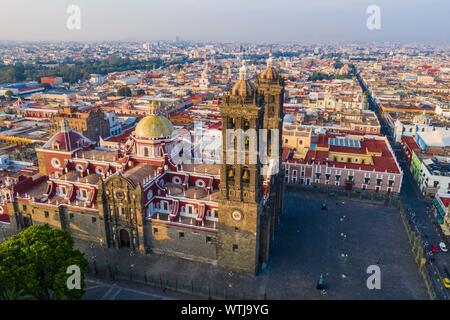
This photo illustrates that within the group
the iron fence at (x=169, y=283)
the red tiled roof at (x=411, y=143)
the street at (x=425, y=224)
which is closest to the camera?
the iron fence at (x=169, y=283)

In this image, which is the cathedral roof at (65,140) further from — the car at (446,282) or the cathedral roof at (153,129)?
the car at (446,282)

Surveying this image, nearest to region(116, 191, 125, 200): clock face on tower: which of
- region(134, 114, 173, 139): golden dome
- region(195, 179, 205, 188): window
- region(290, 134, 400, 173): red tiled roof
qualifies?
region(134, 114, 173, 139): golden dome

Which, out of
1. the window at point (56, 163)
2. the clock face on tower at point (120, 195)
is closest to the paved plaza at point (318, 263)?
the clock face on tower at point (120, 195)

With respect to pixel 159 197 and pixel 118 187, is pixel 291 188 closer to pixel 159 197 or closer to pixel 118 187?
pixel 159 197

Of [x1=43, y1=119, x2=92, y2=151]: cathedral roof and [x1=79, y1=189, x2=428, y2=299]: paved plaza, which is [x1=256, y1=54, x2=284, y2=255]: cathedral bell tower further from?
[x1=43, y1=119, x2=92, y2=151]: cathedral roof

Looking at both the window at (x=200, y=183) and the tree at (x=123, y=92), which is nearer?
the window at (x=200, y=183)

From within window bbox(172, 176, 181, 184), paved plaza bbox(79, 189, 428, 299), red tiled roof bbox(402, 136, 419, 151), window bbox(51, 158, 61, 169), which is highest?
window bbox(51, 158, 61, 169)
